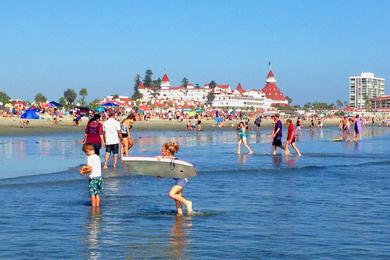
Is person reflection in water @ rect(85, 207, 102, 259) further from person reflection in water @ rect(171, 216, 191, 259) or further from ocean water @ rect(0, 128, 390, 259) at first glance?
person reflection in water @ rect(171, 216, 191, 259)

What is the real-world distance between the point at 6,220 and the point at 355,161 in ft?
49.8

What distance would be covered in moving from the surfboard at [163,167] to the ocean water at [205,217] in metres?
0.61

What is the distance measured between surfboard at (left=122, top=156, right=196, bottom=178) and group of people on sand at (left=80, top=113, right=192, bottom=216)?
11 centimetres

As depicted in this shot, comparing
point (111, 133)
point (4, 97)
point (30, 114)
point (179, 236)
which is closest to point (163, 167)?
point (179, 236)

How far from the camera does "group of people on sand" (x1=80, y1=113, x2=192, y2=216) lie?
10.8 meters

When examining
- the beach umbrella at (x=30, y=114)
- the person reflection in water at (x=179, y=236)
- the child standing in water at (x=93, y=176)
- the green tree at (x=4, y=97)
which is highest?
the green tree at (x=4, y=97)

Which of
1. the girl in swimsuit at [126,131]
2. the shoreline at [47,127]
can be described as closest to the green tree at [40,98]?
the shoreline at [47,127]

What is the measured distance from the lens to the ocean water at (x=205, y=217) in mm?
8234

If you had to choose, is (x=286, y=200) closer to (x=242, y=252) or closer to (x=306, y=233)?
(x=306, y=233)

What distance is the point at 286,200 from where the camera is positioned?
41.0ft

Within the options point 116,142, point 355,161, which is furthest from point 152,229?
point 355,161

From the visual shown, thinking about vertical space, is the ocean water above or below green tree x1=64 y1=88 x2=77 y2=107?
below

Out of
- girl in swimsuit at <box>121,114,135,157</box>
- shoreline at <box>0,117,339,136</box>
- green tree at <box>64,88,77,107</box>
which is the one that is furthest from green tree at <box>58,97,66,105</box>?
girl in swimsuit at <box>121,114,135,157</box>

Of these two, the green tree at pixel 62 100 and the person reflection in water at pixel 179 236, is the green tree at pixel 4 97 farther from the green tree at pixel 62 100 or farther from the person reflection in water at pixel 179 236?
the person reflection in water at pixel 179 236
